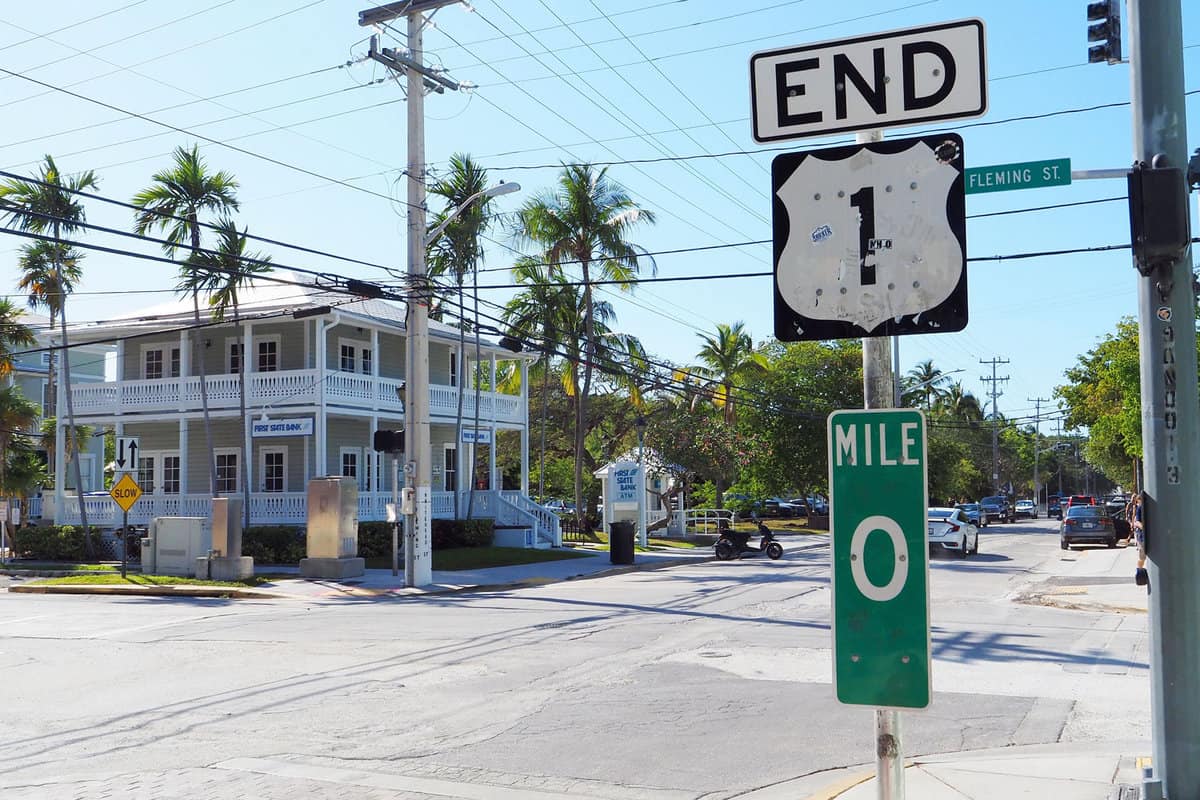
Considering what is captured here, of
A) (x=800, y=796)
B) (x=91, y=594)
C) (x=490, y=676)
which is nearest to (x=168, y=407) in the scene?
(x=91, y=594)

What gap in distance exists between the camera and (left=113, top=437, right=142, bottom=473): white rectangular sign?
25719mm

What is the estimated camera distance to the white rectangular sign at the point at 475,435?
3536 centimetres

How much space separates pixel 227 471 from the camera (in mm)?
35750

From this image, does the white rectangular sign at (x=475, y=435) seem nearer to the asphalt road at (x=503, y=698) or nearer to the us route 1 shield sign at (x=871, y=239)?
the asphalt road at (x=503, y=698)

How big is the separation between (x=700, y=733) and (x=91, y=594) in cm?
1908

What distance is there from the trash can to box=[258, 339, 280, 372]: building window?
12.5m

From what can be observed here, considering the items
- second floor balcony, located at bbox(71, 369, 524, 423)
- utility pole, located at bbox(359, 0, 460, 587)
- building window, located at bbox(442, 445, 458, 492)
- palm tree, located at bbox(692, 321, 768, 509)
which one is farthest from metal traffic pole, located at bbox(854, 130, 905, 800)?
palm tree, located at bbox(692, 321, 768, 509)

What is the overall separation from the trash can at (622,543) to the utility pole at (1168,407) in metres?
24.8


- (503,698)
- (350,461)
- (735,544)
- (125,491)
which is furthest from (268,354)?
(503,698)

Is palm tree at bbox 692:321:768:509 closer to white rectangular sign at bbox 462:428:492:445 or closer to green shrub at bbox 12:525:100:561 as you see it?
white rectangular sign at bbox 462:428:492:445

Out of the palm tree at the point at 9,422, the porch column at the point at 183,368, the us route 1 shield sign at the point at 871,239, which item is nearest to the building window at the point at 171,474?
the porch column at the point at 183,368

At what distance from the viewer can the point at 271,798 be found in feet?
23.3

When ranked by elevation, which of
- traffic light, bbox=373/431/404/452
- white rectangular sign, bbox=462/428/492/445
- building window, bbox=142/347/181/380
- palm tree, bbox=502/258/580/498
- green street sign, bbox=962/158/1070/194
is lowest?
traffic light, bbox=373/431/404/452

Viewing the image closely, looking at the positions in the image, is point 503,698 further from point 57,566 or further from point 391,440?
point 57,566
